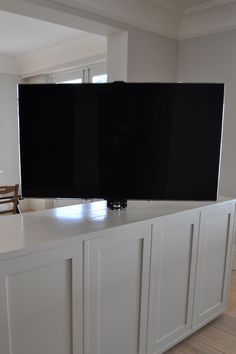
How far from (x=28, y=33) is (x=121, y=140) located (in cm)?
305

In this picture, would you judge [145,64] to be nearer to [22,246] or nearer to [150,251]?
[150,251]

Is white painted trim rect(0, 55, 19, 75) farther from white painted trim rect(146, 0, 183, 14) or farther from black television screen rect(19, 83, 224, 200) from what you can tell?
black television screen rect(19, 83, 224, 200)

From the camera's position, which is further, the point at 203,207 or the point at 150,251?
the point at 203,207

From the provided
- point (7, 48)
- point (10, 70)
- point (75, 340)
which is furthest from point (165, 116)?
point (10, 70)

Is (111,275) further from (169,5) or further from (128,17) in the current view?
(169,5)

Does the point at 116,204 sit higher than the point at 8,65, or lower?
lower

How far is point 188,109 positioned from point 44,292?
50.5 inches

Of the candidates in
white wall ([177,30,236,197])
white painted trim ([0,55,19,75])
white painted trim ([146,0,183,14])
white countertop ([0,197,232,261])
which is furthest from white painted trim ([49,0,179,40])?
white painted trim ([0,55,19,75])

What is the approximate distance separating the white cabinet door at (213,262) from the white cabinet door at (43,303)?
965 mm

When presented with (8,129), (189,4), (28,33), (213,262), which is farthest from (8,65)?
(213,262)

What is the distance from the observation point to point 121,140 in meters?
1.76

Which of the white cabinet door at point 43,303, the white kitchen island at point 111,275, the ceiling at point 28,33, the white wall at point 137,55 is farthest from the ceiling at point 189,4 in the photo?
the white cabinet door at point 43,303

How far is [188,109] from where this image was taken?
6.04 ft

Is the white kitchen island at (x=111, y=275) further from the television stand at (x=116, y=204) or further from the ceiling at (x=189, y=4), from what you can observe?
the ceiling at (x=189, y=4)
